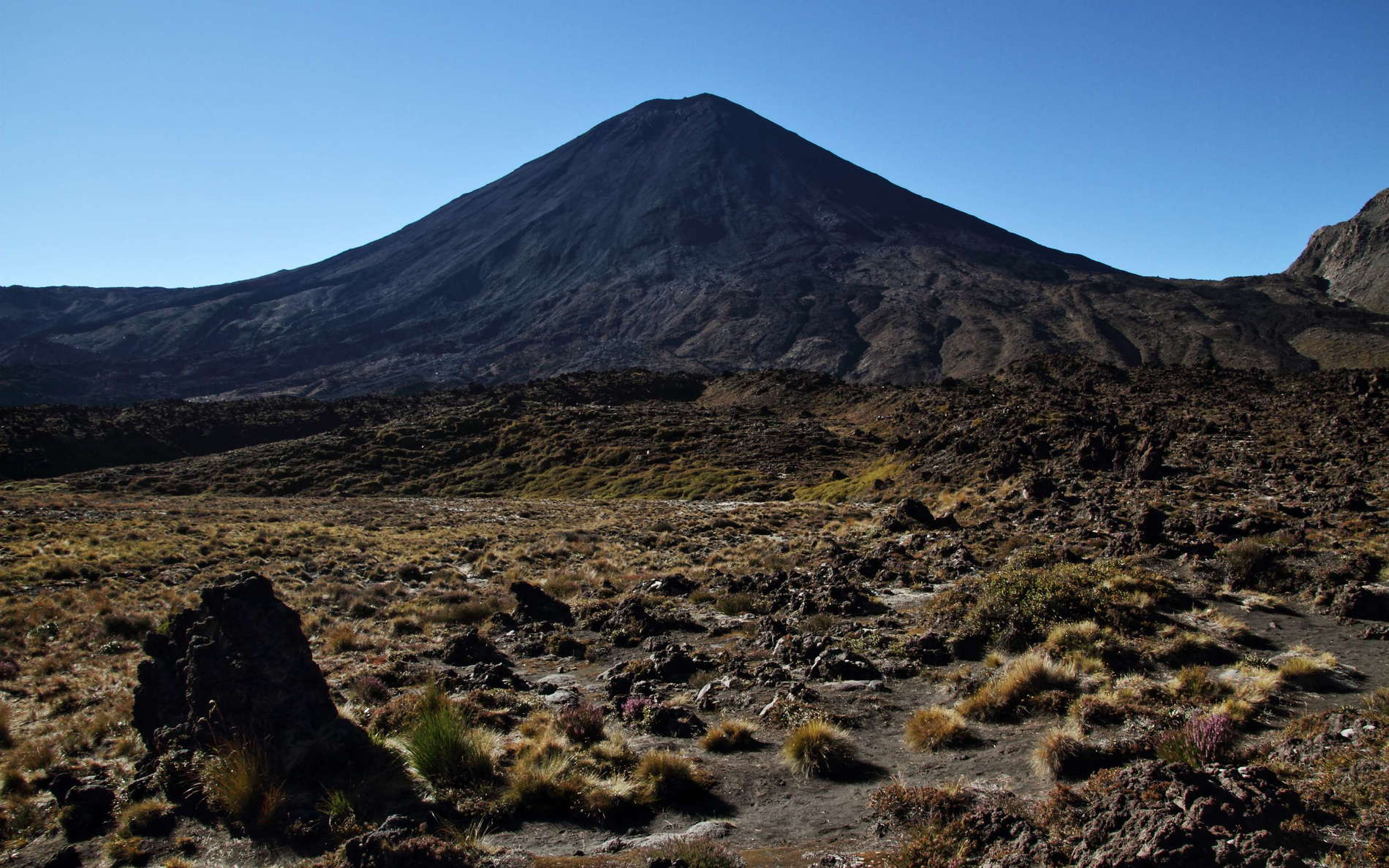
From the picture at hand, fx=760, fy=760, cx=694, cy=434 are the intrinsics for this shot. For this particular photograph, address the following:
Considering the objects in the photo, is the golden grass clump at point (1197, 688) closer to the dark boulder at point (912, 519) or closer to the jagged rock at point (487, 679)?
the jagged rock at point (487, 679)

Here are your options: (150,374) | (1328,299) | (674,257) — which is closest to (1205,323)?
(1328,299)

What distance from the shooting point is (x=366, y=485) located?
1795 inches

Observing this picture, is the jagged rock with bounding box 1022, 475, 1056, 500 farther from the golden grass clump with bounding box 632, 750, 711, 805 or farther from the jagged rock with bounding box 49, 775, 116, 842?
the jagged rock with bounding box 49, 775, 116, 842

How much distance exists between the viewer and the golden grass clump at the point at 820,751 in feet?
21.4

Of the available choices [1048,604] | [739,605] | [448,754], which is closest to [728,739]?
[448,754]

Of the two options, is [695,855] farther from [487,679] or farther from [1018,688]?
[487,679]

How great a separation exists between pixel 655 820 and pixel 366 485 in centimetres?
4418

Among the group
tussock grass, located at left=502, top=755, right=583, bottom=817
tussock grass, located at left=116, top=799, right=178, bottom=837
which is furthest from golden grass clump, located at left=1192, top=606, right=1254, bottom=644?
tussock grass, located at left=116, top=799, right=178, bottom=837

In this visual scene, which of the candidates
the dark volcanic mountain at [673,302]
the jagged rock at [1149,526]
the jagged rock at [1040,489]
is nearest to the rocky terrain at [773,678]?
the jagged rock at [1040,489]

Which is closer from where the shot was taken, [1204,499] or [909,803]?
[909,803]

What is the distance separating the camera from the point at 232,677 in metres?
6.77

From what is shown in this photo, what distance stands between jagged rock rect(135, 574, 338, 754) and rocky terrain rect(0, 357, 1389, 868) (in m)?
0.03

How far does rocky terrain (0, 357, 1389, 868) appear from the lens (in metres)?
5.16

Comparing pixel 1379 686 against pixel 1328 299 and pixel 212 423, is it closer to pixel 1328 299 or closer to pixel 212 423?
pixel 212 423
